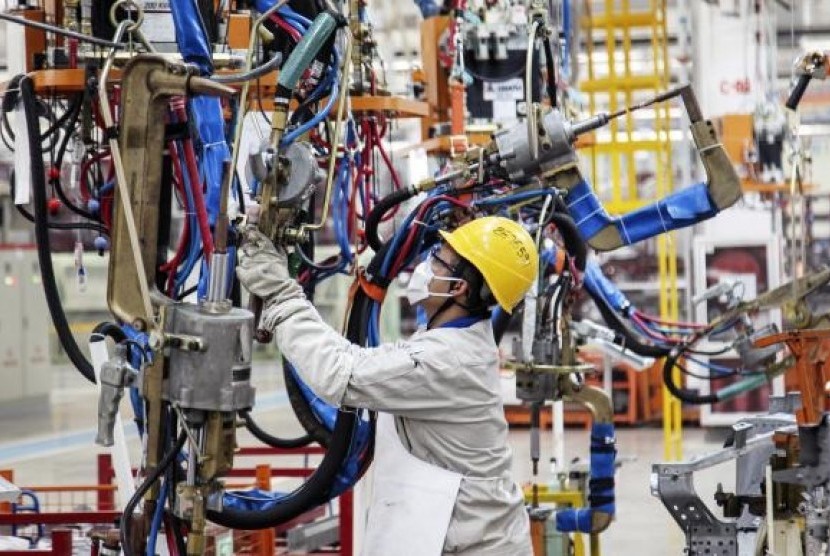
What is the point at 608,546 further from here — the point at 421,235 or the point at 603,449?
the point at 421,235

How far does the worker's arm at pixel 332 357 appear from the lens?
3682 millimetres

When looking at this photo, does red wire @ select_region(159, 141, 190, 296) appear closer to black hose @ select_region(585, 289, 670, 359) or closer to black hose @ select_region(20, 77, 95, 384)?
black hose @ select_region(20, 77, 95, 384)

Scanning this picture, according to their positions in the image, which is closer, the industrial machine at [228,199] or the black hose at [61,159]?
the industrial machine at [228,199]

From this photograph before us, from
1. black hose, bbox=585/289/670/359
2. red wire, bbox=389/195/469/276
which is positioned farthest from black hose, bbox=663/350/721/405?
red wire, bbox=389/195/469/276

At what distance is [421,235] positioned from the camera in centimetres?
449

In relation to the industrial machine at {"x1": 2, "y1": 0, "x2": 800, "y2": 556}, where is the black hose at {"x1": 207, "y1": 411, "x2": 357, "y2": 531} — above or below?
below

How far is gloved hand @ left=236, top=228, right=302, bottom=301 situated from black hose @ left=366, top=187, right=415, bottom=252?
3.19 ft

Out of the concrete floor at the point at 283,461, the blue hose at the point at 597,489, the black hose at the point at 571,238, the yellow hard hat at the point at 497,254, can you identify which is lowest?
the concrete floor at the point at 283,461

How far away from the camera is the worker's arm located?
368 centimetres

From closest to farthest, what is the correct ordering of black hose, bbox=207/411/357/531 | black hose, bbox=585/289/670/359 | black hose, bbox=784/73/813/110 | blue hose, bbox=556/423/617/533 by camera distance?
black hose, bbox=207/411/357/531
black hose, bbox=784/73/813/110
blue hose, bbox=556/423/617/533
black hose, bbox=585/289/670/359

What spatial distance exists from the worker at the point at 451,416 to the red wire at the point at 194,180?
0.47 m

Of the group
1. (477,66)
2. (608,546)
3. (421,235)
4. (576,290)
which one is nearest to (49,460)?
(608,546)

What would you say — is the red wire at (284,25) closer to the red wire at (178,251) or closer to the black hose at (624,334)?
the red wire at (178,251)

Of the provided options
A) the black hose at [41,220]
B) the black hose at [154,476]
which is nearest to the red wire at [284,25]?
the black hose at [41,220]
